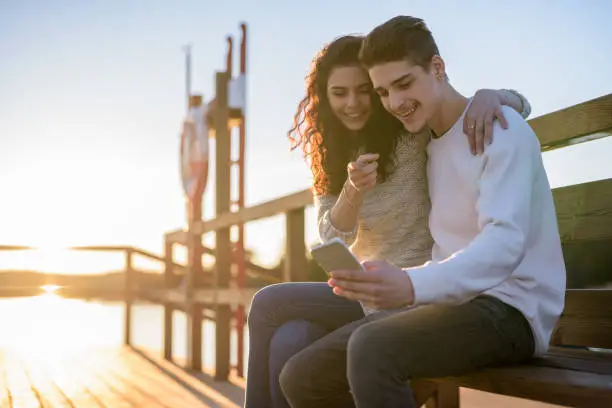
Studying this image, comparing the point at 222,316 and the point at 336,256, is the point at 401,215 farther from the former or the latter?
the point at 222,316

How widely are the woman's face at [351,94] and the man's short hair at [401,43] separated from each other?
0.93 feet

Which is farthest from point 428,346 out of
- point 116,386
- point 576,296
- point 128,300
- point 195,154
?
point 128,300

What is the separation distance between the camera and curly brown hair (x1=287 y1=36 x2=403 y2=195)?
1774 millimetres

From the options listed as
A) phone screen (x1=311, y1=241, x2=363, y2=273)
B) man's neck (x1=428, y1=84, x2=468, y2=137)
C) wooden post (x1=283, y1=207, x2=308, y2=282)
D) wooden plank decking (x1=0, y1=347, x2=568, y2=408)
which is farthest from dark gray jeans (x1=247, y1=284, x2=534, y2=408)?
wooden plank decking (x1=0, y1=347, x2=568, y2=408)

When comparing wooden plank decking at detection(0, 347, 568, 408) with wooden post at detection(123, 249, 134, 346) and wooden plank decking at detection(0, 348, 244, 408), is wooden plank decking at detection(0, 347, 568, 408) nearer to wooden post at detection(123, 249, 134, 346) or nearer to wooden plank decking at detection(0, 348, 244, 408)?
wooden plank decking at detection(0, 348, 244, 408)

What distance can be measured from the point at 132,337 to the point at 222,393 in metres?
3.38

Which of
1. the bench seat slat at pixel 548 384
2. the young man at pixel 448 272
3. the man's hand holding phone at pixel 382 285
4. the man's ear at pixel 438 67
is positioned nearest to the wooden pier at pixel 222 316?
the bench seat slat at pixel 548 384

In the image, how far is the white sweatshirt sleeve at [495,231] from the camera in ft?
4.01

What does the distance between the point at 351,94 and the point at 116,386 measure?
9.11 ft

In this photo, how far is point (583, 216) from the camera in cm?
183

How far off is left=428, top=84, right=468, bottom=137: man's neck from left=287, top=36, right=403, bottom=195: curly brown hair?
0.70ft

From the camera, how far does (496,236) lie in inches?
49.3

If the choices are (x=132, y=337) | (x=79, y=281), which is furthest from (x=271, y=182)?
(x=79, y=281)

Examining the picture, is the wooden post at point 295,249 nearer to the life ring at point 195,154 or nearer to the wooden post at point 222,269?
the wooden post at point 222,269
